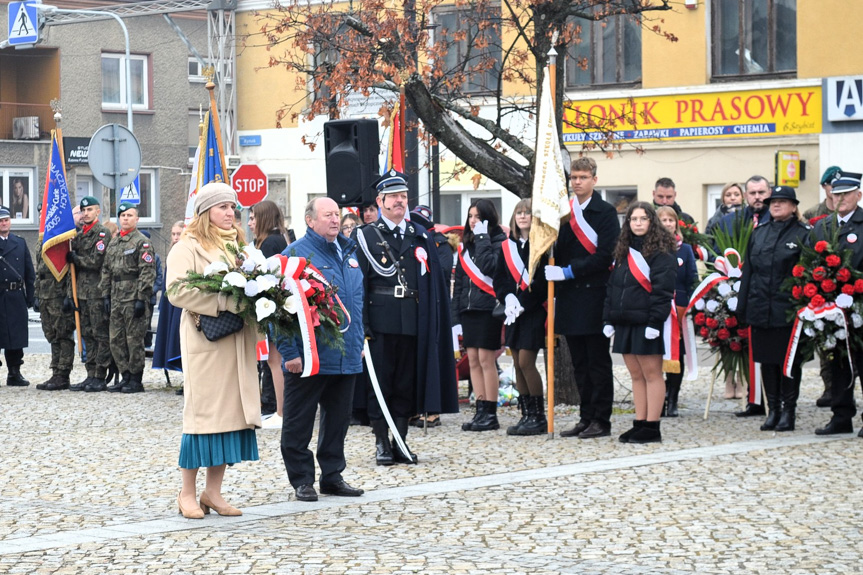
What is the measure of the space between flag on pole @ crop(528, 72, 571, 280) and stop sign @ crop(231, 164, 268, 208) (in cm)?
1093

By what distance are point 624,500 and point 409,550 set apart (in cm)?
205

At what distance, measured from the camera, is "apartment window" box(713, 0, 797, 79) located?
27359mm

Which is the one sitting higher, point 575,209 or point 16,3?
point 16,3

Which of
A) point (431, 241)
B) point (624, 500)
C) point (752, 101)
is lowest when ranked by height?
point (624, 500)

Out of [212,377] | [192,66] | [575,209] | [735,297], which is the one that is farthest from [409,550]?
[192,66]

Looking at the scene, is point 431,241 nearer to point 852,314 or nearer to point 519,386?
point 519,386

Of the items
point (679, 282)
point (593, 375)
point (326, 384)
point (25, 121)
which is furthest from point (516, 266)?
point (25, 121)

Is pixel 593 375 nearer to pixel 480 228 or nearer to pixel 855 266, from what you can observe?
pixel 480 228

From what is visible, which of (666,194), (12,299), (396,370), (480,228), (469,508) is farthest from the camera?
(12,299)

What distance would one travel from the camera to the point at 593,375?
491 inches

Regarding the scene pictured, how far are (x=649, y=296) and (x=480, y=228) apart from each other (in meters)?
1.93

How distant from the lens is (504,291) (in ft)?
41.9

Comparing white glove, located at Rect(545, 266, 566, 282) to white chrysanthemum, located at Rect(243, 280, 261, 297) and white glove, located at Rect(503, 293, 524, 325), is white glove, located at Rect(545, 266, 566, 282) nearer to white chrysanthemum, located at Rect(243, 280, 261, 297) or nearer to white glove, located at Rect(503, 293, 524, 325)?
white glove, located at Rect(503, 293, 524, 325)

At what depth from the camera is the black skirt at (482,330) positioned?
13.2m
